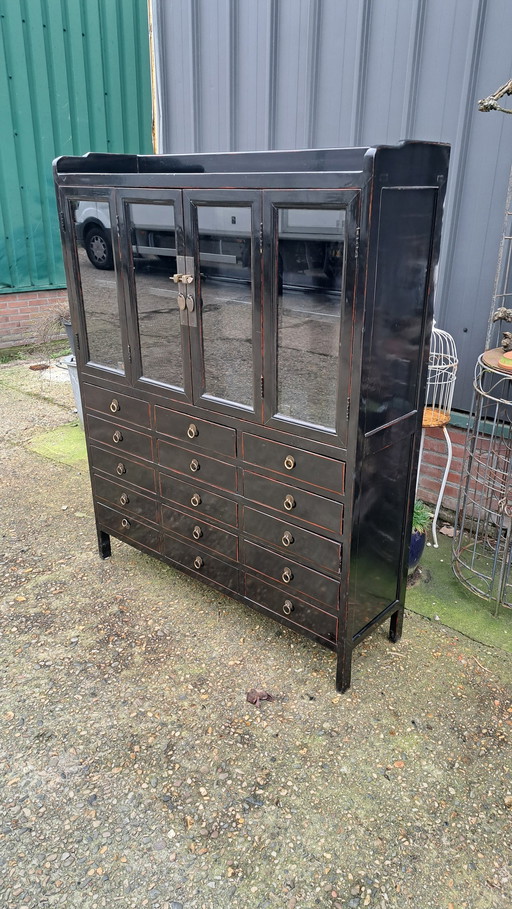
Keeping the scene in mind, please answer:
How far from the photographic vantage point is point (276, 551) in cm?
298

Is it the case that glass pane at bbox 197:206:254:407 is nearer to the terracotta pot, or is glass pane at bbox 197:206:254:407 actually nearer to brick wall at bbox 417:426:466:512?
the terracotta pot

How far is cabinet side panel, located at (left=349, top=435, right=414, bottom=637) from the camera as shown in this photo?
8.83ft

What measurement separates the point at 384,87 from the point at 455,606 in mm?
3120

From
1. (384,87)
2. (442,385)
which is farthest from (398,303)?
(384,87)

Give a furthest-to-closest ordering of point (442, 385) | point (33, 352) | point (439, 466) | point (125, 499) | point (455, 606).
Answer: point (33, 352) → point (439, 466) → point (442, 385) → point (125, 499) → point (455, 606)

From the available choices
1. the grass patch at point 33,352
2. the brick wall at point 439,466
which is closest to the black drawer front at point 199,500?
the brick wall at point 439,466

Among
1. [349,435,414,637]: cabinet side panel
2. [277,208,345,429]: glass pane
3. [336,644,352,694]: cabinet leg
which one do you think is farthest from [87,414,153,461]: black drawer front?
[336,644,352,694]: cabinet leg

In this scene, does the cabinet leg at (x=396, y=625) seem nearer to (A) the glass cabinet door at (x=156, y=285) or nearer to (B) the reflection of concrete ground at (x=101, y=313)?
(A) the glass cabinet door at (x=156, y=285)

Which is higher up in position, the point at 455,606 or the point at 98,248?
the point at 98,248

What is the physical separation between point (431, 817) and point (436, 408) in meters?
2.49

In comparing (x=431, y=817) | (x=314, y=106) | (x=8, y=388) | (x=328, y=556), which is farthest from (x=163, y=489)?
(x=8, y=388)

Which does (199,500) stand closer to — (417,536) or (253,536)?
(253,536)

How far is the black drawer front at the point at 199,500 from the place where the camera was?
3.15 m

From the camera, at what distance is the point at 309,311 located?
2.54 metres
